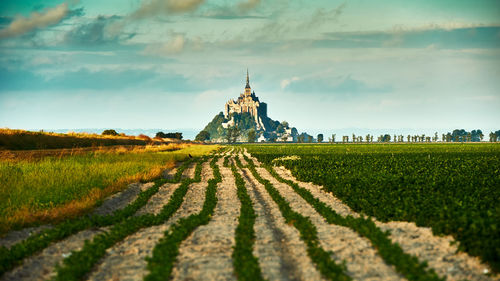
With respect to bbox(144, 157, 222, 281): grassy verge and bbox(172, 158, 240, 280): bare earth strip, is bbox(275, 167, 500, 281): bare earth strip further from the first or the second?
bbox(144, 157, 222, 281): grassy verge

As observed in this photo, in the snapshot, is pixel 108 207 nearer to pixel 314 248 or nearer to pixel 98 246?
pixel 98 246

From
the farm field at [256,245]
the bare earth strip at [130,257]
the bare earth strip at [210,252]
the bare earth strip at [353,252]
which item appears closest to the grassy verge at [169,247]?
the farm field at [256,245]

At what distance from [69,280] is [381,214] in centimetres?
1064

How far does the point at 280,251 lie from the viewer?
33.4 ft

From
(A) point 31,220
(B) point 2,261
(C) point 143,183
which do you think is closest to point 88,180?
(C) point 143,183

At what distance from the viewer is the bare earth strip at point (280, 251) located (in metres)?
8.59

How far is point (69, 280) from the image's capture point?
8.02 meters

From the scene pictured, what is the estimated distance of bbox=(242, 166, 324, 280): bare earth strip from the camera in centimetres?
859

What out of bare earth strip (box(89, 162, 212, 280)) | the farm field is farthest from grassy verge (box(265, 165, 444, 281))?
bare earth strip (box(89, 162, 212, 280))

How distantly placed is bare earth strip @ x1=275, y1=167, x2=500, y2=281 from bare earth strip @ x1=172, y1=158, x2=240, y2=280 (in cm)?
484

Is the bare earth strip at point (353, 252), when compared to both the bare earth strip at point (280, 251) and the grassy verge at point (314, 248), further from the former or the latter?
the bare earth strip at point (280, 251)

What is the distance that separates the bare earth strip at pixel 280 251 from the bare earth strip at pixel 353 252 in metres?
0.82

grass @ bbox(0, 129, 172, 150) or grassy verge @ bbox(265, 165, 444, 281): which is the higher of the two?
grass @ bbox(0, 129, 172, 150)

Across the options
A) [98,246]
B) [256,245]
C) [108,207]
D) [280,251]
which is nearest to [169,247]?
[98,246]
